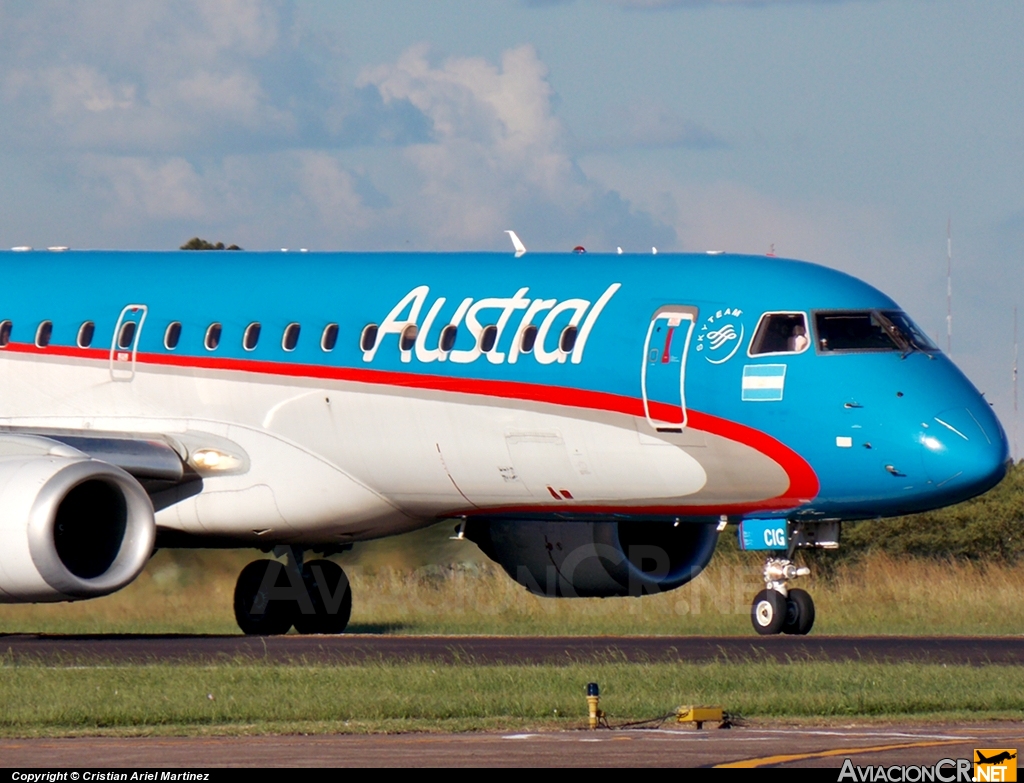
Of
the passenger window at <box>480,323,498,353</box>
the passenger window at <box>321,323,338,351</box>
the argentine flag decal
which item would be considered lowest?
the argentine flag decal

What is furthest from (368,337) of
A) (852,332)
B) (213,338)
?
(852,332)

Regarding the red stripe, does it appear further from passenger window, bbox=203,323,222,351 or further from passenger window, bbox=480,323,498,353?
passenger window, bbox=480,323,498,353

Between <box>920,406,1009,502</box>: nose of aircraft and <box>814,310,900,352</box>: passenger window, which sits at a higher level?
<box>814,310,900,352</box>: passenger window

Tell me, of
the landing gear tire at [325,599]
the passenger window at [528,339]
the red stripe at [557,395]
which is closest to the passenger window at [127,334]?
the red stripe at [557,395]

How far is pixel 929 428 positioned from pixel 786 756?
8.83 metres

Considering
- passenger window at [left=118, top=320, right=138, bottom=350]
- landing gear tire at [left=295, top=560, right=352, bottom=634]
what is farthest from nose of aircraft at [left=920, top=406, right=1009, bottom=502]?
passenger window at [left=118, top=320, right=138, bottom=350]

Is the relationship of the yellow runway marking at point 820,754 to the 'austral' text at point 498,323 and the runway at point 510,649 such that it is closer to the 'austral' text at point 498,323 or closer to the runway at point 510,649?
the runway at point 510,649

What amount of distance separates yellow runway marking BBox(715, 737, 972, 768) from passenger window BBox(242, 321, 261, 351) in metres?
13.2

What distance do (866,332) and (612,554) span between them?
5065mm

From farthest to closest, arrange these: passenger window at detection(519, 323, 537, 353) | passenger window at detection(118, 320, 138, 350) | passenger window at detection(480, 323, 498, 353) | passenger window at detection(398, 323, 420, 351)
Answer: passenger window at detection(118, 320, 138, 350) < passenger window at detection(398, 323, 420, 351) < passenger window at detection(480, 323, 498, 353) < passenger window at detection(519, 323, 537, 353)

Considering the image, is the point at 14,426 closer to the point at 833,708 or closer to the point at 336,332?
the point at 336,332

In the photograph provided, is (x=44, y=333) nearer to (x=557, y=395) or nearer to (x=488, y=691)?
(x=557, y=395)

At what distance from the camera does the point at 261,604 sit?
27.4 metres

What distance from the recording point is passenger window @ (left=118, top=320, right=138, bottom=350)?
25.7m
